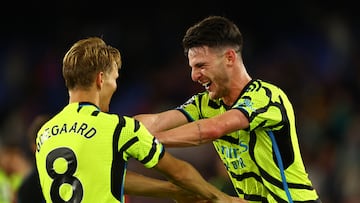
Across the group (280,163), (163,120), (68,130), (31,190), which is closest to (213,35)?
(163,120)

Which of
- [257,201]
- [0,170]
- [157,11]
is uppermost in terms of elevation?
[157,11]

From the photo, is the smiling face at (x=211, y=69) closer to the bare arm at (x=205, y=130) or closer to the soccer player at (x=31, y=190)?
the bare arm at (x=205, y=130)

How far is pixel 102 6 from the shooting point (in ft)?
42.2

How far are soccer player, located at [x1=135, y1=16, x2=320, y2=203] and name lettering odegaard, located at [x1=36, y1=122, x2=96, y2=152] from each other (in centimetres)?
60

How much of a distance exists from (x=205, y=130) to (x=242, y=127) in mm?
196

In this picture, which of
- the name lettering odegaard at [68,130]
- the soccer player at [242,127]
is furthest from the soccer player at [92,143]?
the soccer player at [242,127]

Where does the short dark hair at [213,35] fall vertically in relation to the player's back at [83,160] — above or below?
above

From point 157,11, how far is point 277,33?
5.63ft

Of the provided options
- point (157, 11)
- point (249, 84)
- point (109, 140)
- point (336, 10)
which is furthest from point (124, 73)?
point (109, 140)

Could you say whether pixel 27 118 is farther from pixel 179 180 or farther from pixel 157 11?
pixel 179 180

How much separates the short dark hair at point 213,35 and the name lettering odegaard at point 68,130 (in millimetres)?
1088

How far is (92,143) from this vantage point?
4.52 meters

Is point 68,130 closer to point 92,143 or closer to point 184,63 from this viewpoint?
point 92,143

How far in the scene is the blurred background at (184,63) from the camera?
1040 cm
